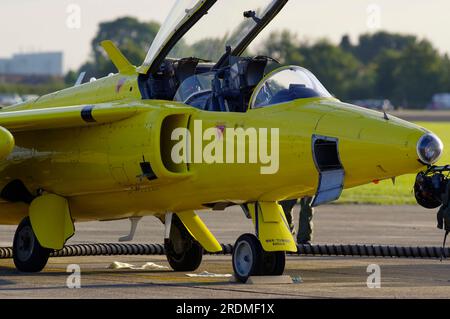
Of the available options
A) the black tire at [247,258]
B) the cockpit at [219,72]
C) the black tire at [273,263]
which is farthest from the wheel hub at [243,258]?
the cockpit at [219,72]

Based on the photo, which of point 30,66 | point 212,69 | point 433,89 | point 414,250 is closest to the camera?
point 212,69

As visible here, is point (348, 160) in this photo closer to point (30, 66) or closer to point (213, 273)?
point (213, 273)

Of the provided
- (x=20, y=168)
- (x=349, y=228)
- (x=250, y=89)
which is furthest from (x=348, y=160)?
(x=349, y=228)

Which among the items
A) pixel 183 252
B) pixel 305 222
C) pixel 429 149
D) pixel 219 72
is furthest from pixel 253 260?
pixel 305 222

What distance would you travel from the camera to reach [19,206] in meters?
16.0

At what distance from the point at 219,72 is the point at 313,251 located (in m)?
3.29

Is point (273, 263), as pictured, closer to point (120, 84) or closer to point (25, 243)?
point (120, 84)

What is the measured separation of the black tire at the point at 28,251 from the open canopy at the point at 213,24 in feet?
8.21

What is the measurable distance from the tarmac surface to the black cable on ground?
168mm

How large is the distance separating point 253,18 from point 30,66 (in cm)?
11338

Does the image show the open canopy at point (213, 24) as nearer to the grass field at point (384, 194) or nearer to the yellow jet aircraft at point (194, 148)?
the yellow jet aircraft at point (194, 148)

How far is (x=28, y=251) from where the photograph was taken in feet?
49.5

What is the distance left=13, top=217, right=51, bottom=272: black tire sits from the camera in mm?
14898

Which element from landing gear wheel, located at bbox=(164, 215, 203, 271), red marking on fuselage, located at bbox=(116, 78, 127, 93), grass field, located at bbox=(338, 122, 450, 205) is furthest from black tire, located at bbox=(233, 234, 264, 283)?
grass field, located at bbox=(338, 122, 450, 205)
